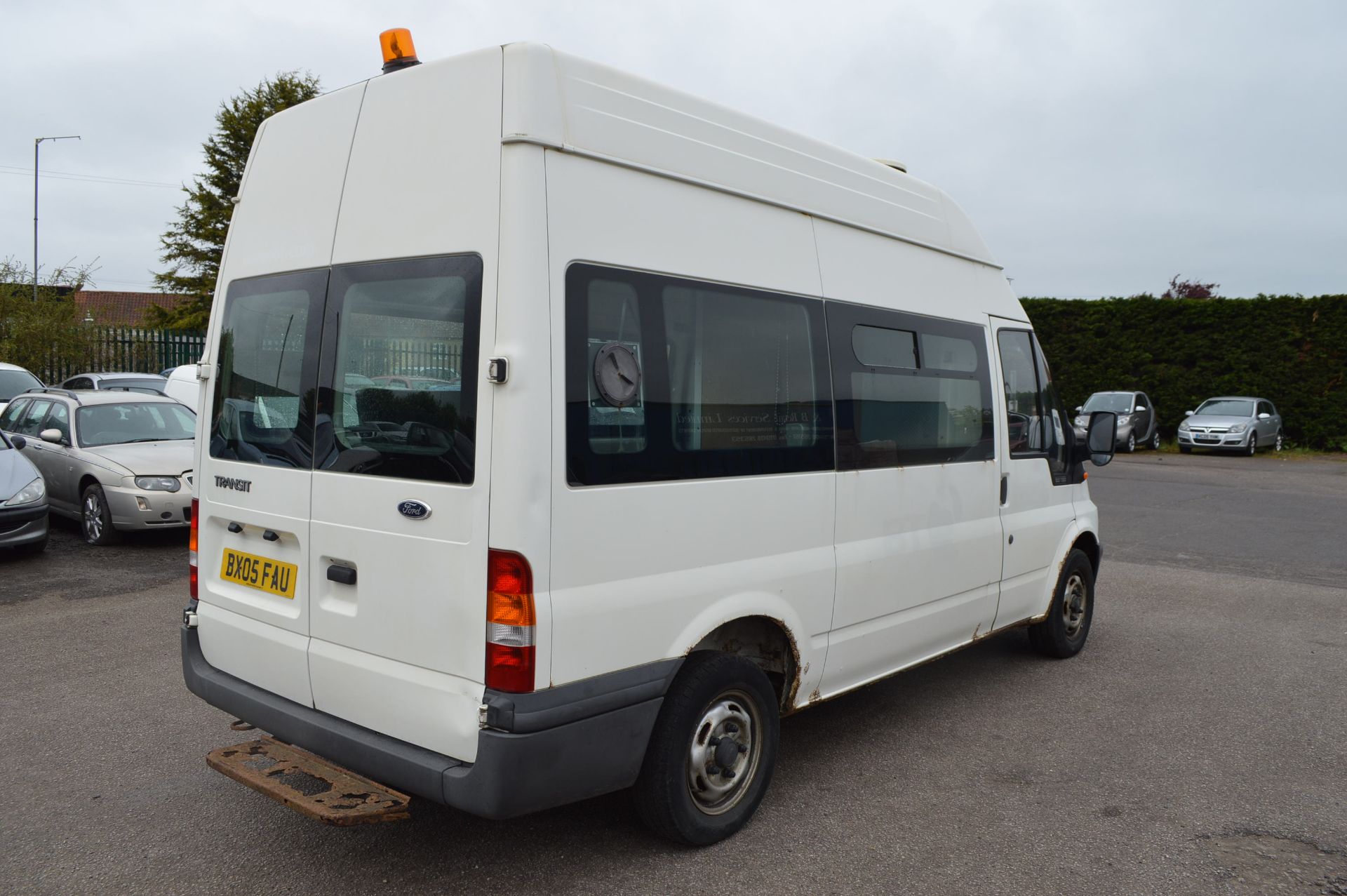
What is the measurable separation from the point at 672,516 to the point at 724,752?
94cm

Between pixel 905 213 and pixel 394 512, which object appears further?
pixel 905 213

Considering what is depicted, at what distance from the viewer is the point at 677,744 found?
135 inches

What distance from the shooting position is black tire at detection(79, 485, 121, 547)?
30.5 feet

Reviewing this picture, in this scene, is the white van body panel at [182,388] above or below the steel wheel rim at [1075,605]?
above

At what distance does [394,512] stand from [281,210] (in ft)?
4.50

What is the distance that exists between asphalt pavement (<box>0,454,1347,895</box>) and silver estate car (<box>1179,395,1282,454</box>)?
17.8m

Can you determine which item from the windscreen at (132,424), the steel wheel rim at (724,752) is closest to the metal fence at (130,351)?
the windscreen at (132,424)

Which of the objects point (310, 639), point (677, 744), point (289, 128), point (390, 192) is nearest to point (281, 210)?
point (289, 128)

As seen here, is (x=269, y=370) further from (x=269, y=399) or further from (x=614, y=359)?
(x=614, y=359)

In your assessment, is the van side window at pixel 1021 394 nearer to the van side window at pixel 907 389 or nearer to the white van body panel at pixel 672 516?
the van side window at pixel 907 389

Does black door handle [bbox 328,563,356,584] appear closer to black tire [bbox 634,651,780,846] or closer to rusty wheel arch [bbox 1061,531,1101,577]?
black tire [bbox 634,651,780,846]

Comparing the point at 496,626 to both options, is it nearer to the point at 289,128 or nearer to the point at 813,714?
the point at 289,128

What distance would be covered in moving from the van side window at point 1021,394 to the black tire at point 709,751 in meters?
2.34

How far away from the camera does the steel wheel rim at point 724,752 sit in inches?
141
